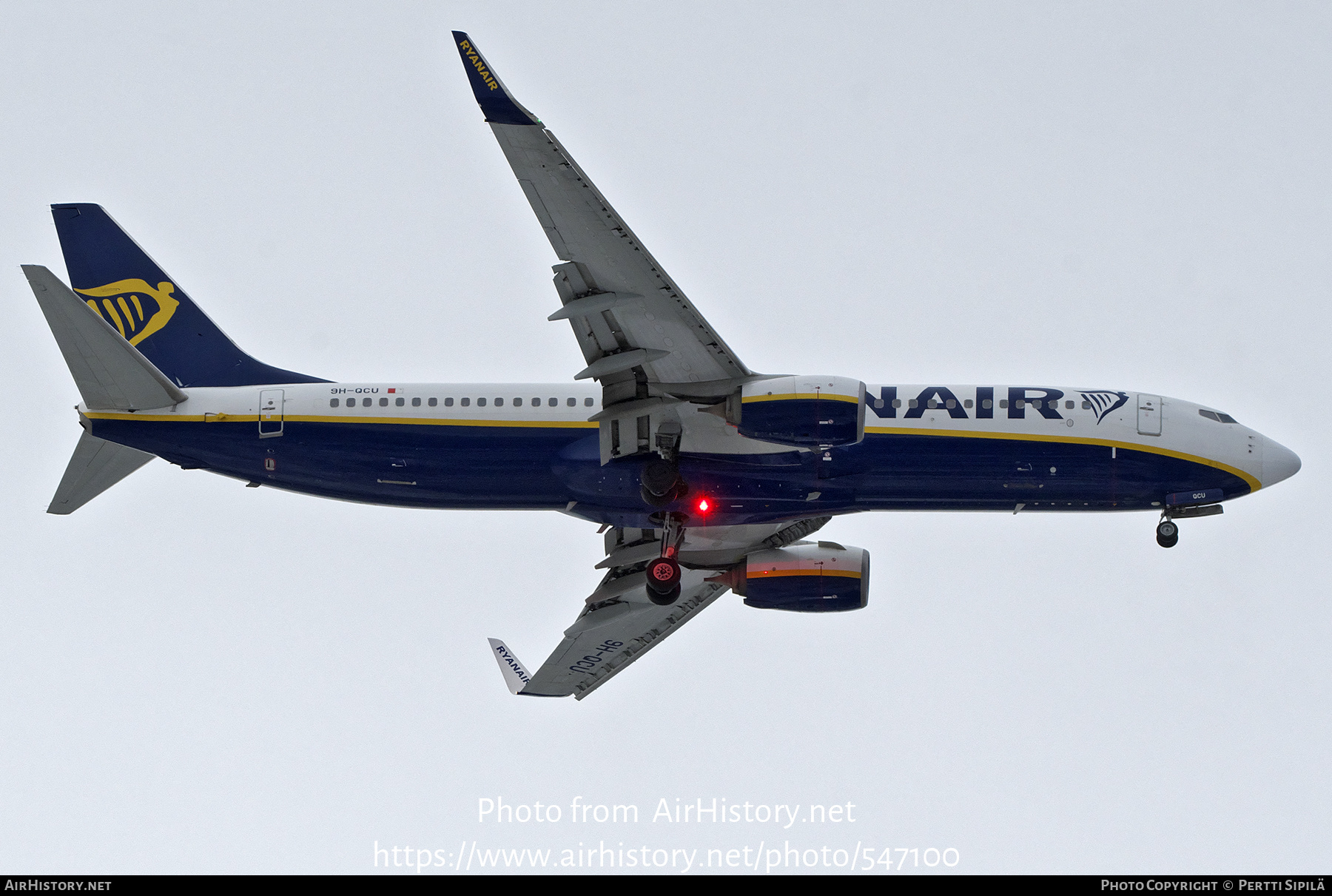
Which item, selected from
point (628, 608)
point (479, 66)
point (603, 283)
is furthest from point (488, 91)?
point (628, 608)

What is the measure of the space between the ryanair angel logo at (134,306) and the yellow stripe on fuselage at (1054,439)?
63.5 feet

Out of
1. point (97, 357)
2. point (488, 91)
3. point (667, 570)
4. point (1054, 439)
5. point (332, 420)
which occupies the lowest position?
point (667, 570)

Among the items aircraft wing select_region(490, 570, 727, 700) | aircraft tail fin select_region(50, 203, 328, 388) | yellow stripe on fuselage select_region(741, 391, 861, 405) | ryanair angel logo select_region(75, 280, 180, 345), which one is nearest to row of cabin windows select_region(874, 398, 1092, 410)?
yellow stripe on fuselage select_region(741, 391, 861, 405)

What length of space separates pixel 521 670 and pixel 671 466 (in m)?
11.8

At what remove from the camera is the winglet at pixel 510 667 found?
45.6 metres

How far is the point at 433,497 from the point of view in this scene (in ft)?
127

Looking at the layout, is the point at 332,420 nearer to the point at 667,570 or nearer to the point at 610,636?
the point at 667,570

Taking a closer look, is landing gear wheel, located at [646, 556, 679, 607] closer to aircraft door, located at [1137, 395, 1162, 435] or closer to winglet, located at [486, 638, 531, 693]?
winglet, located at [486, 638, 531, 693]

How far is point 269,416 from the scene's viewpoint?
38.3m

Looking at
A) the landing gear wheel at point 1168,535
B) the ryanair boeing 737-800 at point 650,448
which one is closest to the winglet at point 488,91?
the ryanair boeing 737-800 at point 650,448

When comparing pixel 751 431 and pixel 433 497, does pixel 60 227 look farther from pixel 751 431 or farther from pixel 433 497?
pixel 751 431

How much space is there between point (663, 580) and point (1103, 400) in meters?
12.0

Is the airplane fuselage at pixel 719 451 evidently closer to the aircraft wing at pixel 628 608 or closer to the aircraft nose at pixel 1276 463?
the aircraft nose at pixel 1276 463

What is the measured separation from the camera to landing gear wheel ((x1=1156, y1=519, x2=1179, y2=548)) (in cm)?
3881
